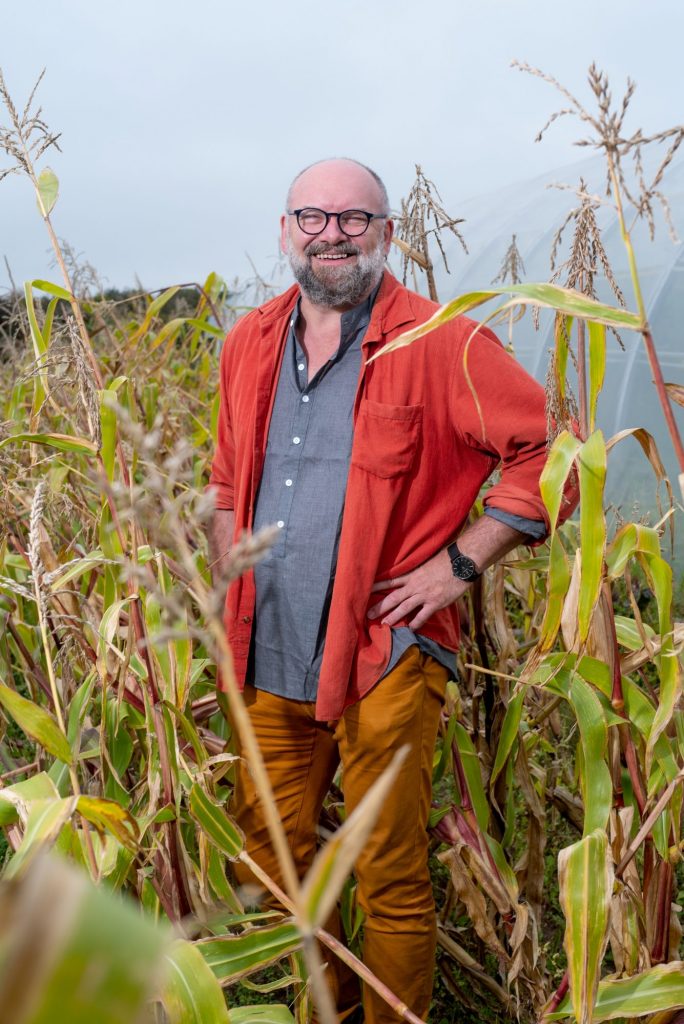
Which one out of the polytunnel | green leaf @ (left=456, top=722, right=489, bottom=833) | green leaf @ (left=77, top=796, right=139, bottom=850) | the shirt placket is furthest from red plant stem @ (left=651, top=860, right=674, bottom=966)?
the polytunnel

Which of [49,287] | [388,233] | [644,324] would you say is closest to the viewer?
[644,324]

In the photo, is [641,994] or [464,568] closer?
[641,994]

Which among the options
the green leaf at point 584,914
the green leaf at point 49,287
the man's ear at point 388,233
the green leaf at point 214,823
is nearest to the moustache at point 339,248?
the man's ear at point 388,233

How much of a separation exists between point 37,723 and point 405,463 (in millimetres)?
842

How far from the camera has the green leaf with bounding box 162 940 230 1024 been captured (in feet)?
3.01

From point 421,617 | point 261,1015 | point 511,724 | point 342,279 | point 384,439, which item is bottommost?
point 261,1015

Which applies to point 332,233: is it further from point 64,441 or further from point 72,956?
point 72,956

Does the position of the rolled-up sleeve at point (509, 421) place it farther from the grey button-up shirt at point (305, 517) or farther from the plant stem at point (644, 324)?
the plant stem at point (644, 324)

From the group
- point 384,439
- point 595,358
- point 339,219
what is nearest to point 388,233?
point 339,219

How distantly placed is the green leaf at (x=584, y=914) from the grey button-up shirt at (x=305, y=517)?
664mm

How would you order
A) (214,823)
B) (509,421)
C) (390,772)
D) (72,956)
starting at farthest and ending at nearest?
(509,421) < (214,823) < (390,772) < (72,956)

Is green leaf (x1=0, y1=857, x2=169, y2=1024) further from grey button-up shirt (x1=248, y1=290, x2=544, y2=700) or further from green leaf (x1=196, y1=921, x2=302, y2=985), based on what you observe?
grey button-up shirt (x1=248, y1=290, x2=544, y2=700)

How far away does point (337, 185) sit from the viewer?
1847mm

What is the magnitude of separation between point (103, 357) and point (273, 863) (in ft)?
5.59
